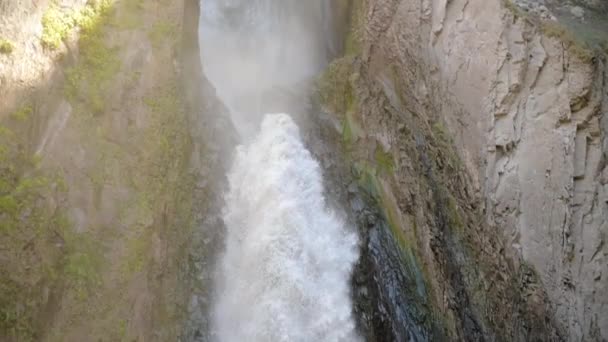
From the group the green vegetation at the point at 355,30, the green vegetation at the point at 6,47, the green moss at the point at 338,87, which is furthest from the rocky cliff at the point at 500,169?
the green vegetation at the point at 6,47

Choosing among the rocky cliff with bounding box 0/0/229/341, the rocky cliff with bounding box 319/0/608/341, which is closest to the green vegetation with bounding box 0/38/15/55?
the rocky cliff with bounding box 0/0/229/341

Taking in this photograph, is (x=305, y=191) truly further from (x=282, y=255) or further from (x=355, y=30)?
(x=355, y=30)

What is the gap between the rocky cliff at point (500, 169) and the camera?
9102mm

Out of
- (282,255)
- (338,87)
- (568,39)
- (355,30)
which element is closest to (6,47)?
(282,255)

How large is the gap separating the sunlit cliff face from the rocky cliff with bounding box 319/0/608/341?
417 centimetres

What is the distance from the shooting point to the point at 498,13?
1010 cm

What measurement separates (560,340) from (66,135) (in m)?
9.44

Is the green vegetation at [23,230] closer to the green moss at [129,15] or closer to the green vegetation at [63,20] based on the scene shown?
the green vegetation at [63,20]

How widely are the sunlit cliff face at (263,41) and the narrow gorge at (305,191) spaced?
3.49 metres

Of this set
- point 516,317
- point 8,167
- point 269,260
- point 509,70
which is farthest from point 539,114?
point 8,167

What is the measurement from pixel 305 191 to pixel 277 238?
140 centimetres

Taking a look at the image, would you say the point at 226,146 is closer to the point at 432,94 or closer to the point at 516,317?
the point at 432,94

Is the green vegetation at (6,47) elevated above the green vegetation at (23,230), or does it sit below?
above

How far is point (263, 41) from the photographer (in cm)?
1544
